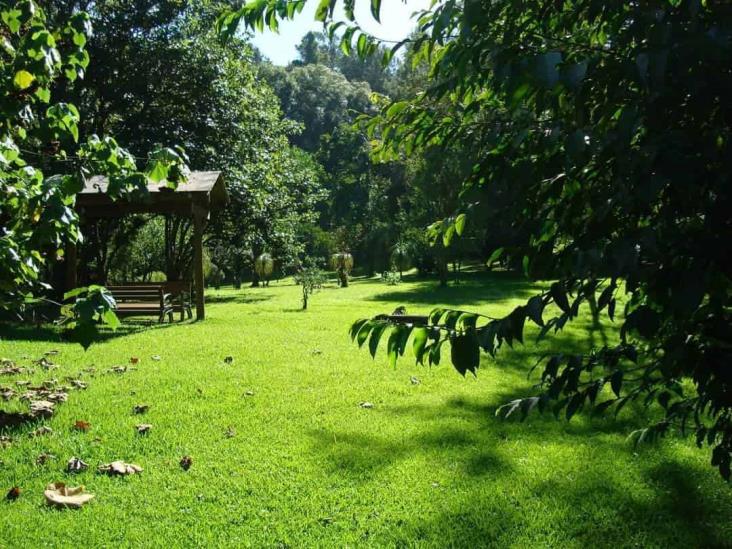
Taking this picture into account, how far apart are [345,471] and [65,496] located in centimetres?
182

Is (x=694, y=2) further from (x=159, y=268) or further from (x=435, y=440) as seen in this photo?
(x=159, y=268)

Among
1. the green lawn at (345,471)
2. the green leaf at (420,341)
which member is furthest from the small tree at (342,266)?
the green leaf at (420,341)

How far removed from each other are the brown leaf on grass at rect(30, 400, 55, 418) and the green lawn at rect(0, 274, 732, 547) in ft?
0.62

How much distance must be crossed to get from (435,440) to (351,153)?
5058cm

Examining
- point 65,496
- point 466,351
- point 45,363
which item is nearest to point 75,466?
point 65,496

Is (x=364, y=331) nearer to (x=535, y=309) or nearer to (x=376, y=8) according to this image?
(x=535, y=309)

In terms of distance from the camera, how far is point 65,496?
3.57 m

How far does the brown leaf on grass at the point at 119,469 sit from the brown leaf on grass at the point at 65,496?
30 cm

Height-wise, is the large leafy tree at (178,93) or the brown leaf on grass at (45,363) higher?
the large leafy tree at (178,93)

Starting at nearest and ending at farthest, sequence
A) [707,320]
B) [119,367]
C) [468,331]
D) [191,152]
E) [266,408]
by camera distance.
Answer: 1. [468,331]
2. [707,320]
3. [266,408]
4. [119,367]
5. [191,152]

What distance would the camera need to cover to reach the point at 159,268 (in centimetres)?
2566

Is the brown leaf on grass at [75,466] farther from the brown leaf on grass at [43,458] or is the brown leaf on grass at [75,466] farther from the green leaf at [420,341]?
the green leaf at [420,341]

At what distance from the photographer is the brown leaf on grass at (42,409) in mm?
5141

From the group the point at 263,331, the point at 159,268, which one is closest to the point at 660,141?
the point at 263,331
